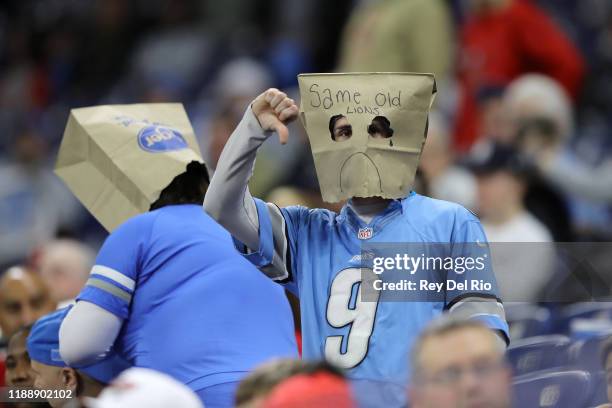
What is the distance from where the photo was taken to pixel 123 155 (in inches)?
193

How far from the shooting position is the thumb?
3.81 m

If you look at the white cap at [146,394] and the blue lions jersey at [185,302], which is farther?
the blue lions jersey at [185,302]

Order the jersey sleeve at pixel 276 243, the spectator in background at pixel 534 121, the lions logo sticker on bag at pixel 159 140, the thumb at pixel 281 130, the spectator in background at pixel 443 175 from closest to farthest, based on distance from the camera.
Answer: the thumb at pixel 281 130, the jersey sleeve at pixel 276 243, the lions logo sticker on bag at pixel 159 140, the spectator in background at pixel 534 121, the spectator in background at pixel 443 175

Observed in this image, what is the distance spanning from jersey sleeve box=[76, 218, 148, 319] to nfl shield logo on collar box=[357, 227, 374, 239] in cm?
80

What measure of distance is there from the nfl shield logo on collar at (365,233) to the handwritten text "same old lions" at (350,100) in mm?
319

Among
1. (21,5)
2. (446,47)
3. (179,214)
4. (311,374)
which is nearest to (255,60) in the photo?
(446,47)

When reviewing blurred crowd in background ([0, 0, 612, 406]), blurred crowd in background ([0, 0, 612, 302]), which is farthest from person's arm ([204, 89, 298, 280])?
blurred crowd in background ([0, 0, 612, 302])

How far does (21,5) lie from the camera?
14344 mm

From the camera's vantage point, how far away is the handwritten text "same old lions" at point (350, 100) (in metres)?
3.99

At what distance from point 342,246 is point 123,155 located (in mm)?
1172

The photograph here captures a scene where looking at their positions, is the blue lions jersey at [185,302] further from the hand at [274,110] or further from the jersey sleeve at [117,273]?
the hand at [274,110]

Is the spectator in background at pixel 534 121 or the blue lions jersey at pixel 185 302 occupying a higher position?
the spectator in background at pixel 534 121

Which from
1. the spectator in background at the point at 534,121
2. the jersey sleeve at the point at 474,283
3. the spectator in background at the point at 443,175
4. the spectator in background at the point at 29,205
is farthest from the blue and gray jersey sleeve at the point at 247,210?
the spectator in background at the point at 29,205

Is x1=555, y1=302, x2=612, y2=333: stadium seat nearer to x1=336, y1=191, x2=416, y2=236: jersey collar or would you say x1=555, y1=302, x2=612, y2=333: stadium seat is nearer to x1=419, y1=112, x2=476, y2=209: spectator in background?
x1=336, y1=191, x2=416, y2=236: jersey collar
